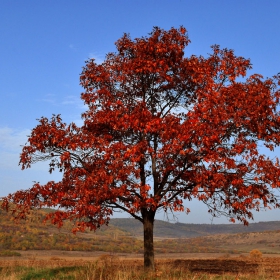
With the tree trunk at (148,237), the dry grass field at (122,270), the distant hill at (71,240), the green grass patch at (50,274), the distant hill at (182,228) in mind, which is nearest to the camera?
the dry grass field at (122,270)

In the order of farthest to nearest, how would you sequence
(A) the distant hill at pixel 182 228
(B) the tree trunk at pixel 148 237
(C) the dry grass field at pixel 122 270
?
(A) the distant hill at pixel 182 228 → (B) the tree trunk at pixel 148 237 → (C) the dry grass field at pixel 122 270

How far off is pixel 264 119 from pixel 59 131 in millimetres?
7315

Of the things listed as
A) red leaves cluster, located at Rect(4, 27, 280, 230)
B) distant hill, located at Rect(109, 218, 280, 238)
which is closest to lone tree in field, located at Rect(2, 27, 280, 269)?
red leaves cluster, located at Rect(4, 27, 280, 230)

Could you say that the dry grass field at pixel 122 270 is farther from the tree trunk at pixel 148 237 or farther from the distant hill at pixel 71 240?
the distant hill at pixel 71 240

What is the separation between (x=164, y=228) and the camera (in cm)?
14212

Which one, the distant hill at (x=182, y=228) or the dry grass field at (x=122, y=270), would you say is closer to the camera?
the dry grass field at (x=122, y=270)

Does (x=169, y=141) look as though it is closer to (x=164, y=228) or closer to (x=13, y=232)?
(x=13, y=232)

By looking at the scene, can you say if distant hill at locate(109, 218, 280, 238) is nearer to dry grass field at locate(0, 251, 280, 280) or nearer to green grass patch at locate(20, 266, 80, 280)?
dry grass field at locate(0, 251, 280, 280)

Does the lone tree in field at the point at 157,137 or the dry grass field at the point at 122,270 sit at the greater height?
the lone tree in field at the point at 157,137

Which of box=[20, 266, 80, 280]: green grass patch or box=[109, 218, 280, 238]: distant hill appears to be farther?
box=[109, 218, 280, 238]: distant hill

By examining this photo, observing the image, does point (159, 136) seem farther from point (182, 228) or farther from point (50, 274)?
point (182, 228)

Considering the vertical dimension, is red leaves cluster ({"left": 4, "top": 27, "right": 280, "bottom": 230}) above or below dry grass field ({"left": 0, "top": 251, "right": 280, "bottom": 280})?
above

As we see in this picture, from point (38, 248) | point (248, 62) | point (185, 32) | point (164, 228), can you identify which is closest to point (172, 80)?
point (185, 32)

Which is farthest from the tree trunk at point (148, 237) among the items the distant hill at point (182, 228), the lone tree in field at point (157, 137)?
the distant hill at point (182, 228)
